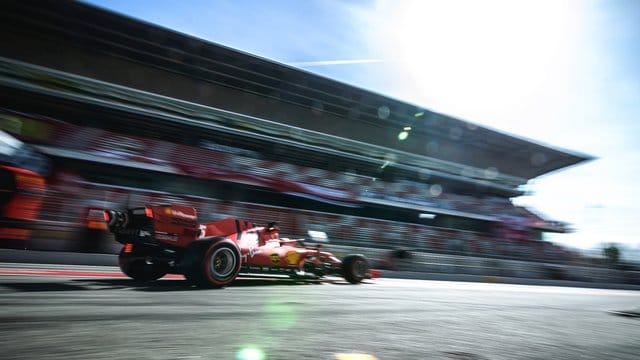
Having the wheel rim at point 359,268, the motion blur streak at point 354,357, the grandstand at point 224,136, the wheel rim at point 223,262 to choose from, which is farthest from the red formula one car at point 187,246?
A: the grandstand at point 224,136

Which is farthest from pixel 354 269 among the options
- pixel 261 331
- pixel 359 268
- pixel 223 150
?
pixel 223 150

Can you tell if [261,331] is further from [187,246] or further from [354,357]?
[187,246]

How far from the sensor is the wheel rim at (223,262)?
17.8 feet

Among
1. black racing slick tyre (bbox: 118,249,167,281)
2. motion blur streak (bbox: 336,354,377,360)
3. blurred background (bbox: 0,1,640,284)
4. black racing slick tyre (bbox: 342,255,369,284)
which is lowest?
motion blur streak (bbox: 336,354,377,360)

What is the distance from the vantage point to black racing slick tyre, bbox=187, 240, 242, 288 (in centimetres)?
523

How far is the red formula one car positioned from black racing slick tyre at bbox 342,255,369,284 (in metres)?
2.32

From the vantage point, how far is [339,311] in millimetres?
3590

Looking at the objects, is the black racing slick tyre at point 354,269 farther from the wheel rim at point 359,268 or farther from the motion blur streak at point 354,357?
the motion blur streak at point 354,357

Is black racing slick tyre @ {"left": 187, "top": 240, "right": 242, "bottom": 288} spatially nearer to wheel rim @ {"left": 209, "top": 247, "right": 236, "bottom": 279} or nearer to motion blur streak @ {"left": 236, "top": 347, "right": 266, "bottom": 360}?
wheel rim @ {"left": 209, "top": 247, "right": 236, "bottom": 279}

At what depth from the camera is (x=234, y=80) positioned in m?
21.4

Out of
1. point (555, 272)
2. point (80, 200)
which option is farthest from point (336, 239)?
point (555, 272)

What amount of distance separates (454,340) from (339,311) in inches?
49.1

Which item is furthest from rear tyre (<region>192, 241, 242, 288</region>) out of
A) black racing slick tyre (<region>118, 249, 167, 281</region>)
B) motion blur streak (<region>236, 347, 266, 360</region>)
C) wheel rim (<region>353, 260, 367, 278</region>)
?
wheel rim (<region>353, 260, 367, 278</region>)

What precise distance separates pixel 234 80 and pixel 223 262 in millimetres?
17331
